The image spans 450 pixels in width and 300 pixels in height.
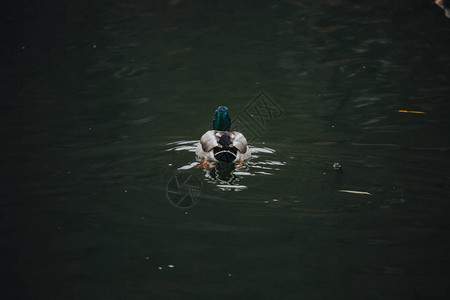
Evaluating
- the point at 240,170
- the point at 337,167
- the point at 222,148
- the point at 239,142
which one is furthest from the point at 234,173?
the point at 337,167

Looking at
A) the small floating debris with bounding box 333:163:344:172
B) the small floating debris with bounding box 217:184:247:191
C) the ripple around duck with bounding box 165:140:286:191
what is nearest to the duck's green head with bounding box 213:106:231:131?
the ripple around duck with bounding box 165:140:286:191

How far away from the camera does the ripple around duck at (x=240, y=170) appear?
678 cm

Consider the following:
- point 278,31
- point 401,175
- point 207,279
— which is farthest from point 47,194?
point 278,31

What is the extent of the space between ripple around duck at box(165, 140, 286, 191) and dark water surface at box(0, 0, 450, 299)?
43mm

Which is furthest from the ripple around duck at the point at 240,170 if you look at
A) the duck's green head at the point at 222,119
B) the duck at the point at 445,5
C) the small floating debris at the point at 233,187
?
the duck at the point at 445,5

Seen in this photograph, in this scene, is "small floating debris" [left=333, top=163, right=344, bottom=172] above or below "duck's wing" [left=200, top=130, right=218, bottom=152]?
below

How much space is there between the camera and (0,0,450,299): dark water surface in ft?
16.2

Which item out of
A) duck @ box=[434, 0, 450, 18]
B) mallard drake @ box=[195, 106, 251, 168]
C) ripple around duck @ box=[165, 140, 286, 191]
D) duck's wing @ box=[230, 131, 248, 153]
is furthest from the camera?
duck @ box=[434, 0, 450, 18]

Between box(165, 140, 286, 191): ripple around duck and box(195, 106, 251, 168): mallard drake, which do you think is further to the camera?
box(195, 106, 251, 168): mallard drake

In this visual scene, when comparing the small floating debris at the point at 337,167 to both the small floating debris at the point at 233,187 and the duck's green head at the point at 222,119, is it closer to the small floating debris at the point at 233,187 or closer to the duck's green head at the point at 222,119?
the small floating debris at the point at 233,187

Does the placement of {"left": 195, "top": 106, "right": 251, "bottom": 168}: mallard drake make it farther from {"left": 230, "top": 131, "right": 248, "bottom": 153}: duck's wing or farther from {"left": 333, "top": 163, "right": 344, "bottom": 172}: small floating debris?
{"left": 333, "top": 163, "right": 344, "bottom": 172}: small floating debris

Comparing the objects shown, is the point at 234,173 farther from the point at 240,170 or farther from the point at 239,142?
the point at 239,142

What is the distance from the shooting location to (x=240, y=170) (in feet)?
23.7

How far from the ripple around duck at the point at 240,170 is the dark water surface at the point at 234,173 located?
0.14 feet
